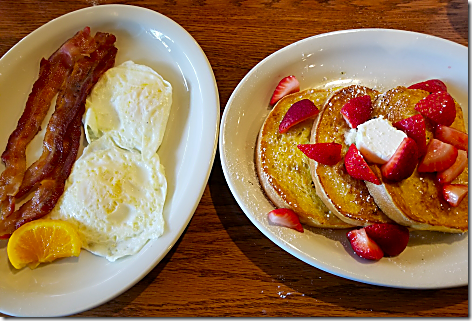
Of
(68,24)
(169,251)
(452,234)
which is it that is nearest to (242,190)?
(169,251)

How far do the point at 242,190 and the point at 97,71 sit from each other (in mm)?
1094

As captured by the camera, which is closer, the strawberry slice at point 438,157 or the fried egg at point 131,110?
the strawberry slice at point 438,157

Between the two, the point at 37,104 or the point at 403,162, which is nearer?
the point at 403,162

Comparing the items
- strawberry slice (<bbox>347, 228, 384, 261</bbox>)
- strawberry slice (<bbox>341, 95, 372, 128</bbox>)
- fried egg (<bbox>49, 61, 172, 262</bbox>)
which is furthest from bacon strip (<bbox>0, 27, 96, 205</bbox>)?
strawberry slice (<bbox>347, 228, 384, 261</bbox>)

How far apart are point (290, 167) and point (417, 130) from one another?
1.87ft

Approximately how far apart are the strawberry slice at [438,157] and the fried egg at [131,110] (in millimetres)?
1282

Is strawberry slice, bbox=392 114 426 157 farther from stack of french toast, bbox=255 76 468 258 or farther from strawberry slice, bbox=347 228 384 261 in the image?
strawberry slice, bbox=347 228 384 261

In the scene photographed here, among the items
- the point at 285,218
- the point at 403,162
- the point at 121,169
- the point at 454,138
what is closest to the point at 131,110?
the point at 121,169

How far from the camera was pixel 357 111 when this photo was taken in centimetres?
160

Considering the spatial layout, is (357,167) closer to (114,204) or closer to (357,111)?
(357,111)

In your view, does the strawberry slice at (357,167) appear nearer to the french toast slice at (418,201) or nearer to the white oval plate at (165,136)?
the french toast slice at (418,201)

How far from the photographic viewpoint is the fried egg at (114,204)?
1.66m

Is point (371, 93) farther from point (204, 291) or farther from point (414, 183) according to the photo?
point (204, 291)

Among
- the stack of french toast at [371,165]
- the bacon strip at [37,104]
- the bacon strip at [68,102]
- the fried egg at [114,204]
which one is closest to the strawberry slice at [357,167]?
the stack of french toast at [371,165]
